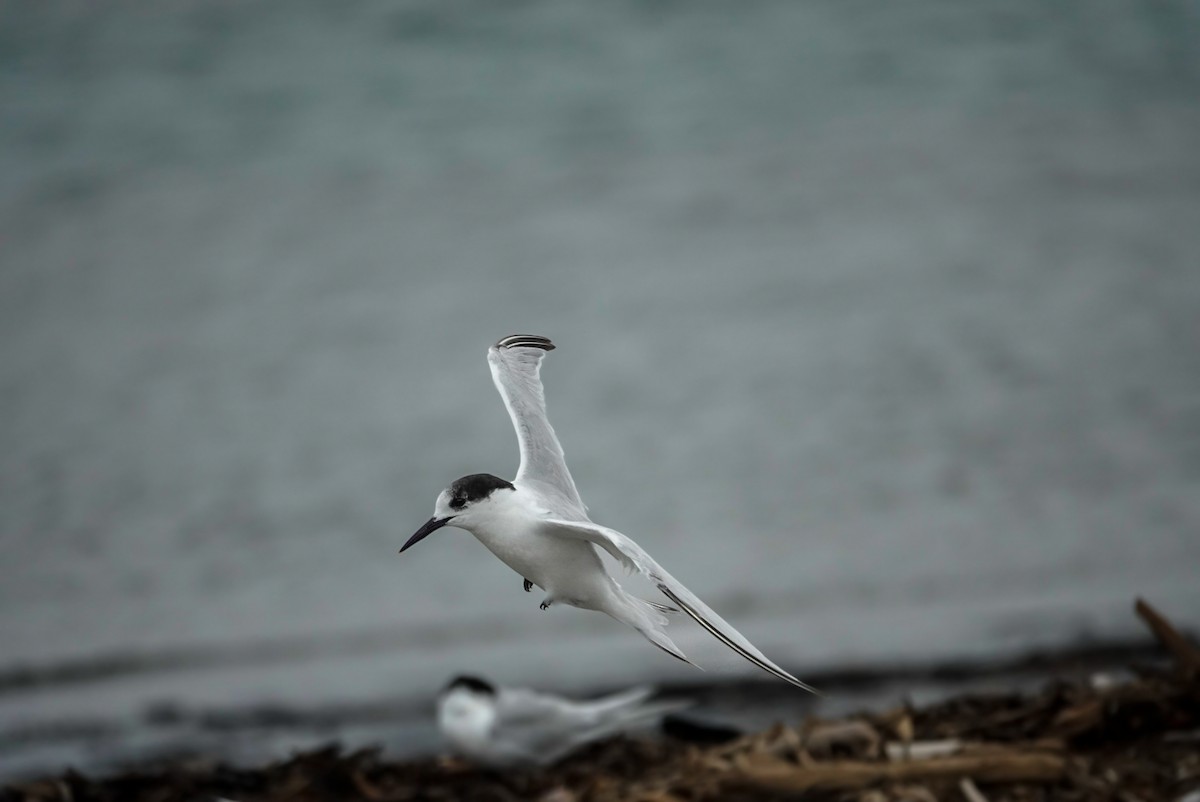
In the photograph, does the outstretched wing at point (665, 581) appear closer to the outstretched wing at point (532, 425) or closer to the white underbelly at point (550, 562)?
the white underbelly at point (550, 562)

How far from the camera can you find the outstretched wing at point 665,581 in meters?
1.07

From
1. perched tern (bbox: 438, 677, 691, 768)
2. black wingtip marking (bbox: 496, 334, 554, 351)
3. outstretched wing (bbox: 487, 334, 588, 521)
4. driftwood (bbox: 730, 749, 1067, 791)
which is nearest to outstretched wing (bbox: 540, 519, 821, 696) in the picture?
outstretched wing (bbox: 487, 334, 588, 521)

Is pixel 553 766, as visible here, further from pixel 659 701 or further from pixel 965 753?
pixel 965 753

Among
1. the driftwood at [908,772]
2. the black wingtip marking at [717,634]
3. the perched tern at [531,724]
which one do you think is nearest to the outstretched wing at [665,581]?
the black wingtip marking at [717,634]

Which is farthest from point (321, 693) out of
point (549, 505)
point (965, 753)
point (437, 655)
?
point (549, 505)

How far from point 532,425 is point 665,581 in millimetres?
565

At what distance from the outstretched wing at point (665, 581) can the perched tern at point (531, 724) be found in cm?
312

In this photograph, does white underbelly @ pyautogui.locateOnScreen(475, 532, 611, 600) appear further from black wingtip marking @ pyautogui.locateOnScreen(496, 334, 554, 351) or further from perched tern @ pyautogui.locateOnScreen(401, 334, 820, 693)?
black wingtip marking @ pyautogui.locateOnScreen(496, 334, 554, 351)

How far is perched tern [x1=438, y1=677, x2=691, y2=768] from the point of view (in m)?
4.29

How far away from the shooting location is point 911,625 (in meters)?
5.50

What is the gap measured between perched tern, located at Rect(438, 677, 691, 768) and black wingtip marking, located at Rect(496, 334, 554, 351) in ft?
8.70

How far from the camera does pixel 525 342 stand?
1.83 meters

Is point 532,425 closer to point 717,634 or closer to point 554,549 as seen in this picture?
point 554,549

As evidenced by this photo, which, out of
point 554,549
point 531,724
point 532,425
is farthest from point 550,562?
point 531,724
